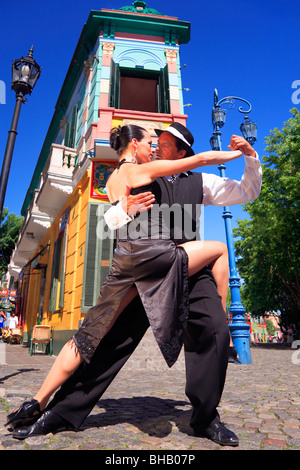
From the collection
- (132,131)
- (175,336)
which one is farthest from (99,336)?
(132,131)

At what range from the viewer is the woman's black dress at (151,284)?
1.82m

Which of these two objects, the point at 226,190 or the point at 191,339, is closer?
the point at 191,339

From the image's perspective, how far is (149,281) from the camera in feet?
6.30

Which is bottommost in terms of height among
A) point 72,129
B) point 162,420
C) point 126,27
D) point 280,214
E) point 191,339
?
point 162,420

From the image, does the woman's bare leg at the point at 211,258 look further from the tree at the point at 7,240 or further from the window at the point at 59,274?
the tree at the point at 7,240

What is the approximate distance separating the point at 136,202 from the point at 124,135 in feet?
1.90

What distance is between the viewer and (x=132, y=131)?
89.4 inches

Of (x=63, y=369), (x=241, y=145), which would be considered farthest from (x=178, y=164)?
(x=63, y=369)

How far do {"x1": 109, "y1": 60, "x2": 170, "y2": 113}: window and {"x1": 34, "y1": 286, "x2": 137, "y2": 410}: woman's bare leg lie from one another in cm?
897

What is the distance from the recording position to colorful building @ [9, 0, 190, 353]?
8.99 metres

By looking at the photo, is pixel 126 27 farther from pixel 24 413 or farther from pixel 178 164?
pixel 24 413

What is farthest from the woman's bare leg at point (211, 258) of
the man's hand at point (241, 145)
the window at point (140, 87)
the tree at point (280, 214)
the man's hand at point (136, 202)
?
the tree at point (280, 214)
